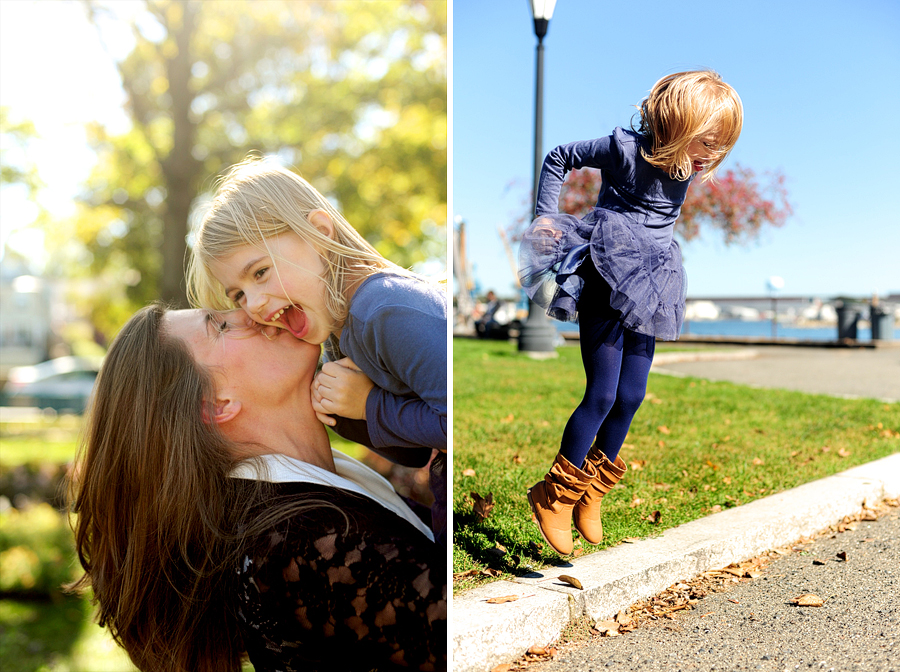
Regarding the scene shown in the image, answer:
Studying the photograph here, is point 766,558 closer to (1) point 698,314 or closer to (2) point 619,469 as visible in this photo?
(2) point 619,469

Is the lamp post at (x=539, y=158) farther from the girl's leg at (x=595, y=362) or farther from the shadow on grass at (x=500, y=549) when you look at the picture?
the shadow on grass at (x=500, y=549)

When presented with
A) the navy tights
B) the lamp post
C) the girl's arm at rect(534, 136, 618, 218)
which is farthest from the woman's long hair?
the lamp post

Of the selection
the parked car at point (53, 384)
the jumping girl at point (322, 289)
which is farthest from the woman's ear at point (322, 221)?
the parked car at point (53, 384)

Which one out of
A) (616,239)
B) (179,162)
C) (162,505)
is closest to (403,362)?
(162,505)

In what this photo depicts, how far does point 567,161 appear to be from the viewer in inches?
84.7

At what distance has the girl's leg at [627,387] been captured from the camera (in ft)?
7.43

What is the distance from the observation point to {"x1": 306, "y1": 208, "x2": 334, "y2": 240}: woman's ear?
1760mm

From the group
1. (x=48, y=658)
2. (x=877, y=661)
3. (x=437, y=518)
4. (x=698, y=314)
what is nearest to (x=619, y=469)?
(x=437, y=518)

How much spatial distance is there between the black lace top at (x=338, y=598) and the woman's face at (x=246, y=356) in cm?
35

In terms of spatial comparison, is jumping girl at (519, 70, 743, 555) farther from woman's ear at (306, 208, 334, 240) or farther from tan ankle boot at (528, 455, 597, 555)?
woman's ear at (306, 208, 334, 240)

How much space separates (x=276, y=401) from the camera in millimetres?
1791

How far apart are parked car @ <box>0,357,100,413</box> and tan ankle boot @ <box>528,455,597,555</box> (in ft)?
15.4

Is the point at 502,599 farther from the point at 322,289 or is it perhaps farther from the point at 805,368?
the point at 805,368

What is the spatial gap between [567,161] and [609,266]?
38 cm
